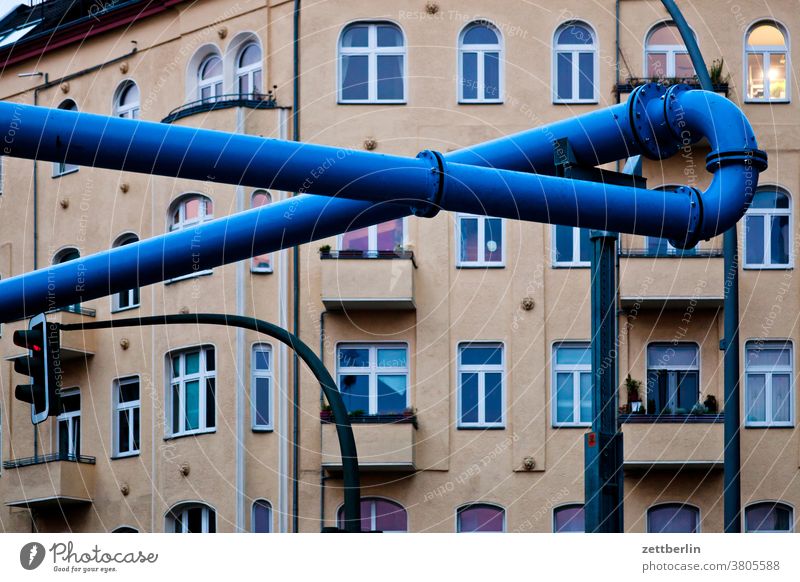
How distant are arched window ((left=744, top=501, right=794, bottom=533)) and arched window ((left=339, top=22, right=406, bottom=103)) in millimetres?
11362

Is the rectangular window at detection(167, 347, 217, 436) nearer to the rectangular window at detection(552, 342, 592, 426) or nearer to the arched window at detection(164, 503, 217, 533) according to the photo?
the arched window at detection(164, 503, 217, 533)

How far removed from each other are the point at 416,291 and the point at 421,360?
1.45 m

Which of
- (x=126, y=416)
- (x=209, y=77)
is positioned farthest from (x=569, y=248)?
(x=126, y=416)

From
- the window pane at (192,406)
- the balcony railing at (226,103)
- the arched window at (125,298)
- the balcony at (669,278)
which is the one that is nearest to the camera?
the balcony at (669,278)

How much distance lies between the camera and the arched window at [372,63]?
43188mm

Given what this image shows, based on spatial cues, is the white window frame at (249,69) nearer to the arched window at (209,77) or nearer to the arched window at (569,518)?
the arched window at (209,77)

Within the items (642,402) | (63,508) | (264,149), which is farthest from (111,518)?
(264,149)

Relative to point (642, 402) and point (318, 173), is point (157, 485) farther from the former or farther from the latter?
point (318, 173)

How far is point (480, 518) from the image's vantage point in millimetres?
41688

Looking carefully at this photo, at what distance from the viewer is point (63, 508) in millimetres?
45594

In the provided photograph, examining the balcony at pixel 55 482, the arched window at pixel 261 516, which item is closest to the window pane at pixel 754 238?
the arched window at pixel 261 516

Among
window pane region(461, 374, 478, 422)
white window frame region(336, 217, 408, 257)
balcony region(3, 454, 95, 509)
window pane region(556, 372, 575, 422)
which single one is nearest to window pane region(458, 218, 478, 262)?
white window frame region(336, 217, 408, 257)

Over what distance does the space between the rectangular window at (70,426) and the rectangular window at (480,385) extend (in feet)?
32.1

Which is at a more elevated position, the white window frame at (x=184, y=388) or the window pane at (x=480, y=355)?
the window pane at (x=480, y=355)
